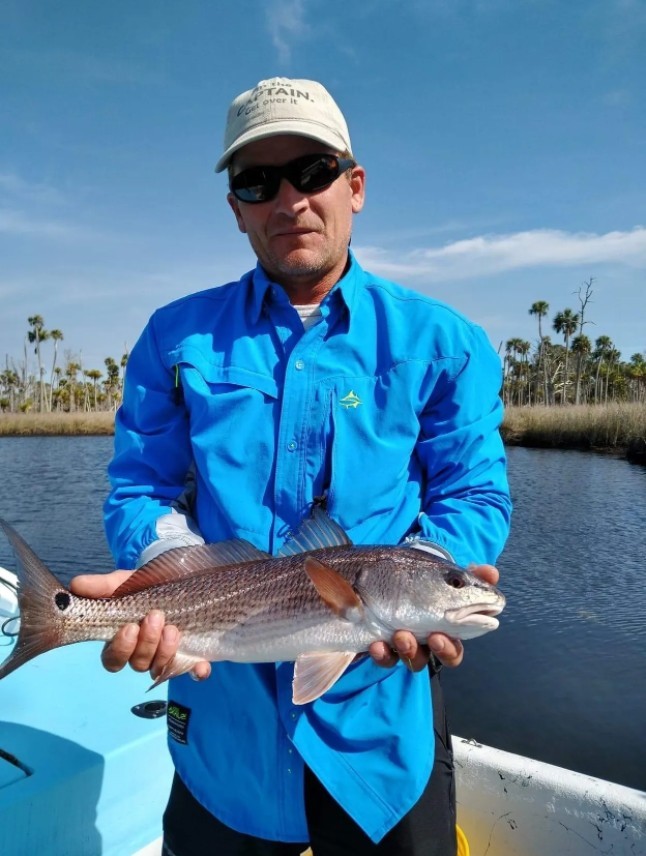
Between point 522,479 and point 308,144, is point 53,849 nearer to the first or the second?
point 308,144

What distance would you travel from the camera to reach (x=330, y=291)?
107 inches

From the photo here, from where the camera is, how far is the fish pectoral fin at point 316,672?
225 centimetres

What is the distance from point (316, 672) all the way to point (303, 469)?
0.72 metres

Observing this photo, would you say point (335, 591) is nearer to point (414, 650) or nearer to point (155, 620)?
point (414, 650)

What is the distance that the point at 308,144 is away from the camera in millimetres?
2701

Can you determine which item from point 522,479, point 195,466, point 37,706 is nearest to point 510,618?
point 37,706

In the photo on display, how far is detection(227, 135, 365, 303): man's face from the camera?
8.75ft

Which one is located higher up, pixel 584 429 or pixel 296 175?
pixel 296 175

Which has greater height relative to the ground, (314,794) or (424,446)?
(424,446)

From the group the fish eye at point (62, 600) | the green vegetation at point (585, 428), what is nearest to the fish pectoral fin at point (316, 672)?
the fish eye at point (62, 600)

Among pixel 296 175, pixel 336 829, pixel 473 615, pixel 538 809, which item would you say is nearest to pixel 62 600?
pixel 336 829

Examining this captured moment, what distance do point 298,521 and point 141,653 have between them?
2.38 ft

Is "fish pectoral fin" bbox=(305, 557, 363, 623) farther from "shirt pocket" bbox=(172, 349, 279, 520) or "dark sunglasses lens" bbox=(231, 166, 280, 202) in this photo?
"dark sunglasses lens" bbox=(231, 166, 280, 202)

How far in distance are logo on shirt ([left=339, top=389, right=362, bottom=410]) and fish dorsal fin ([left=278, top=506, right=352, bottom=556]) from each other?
403mm
